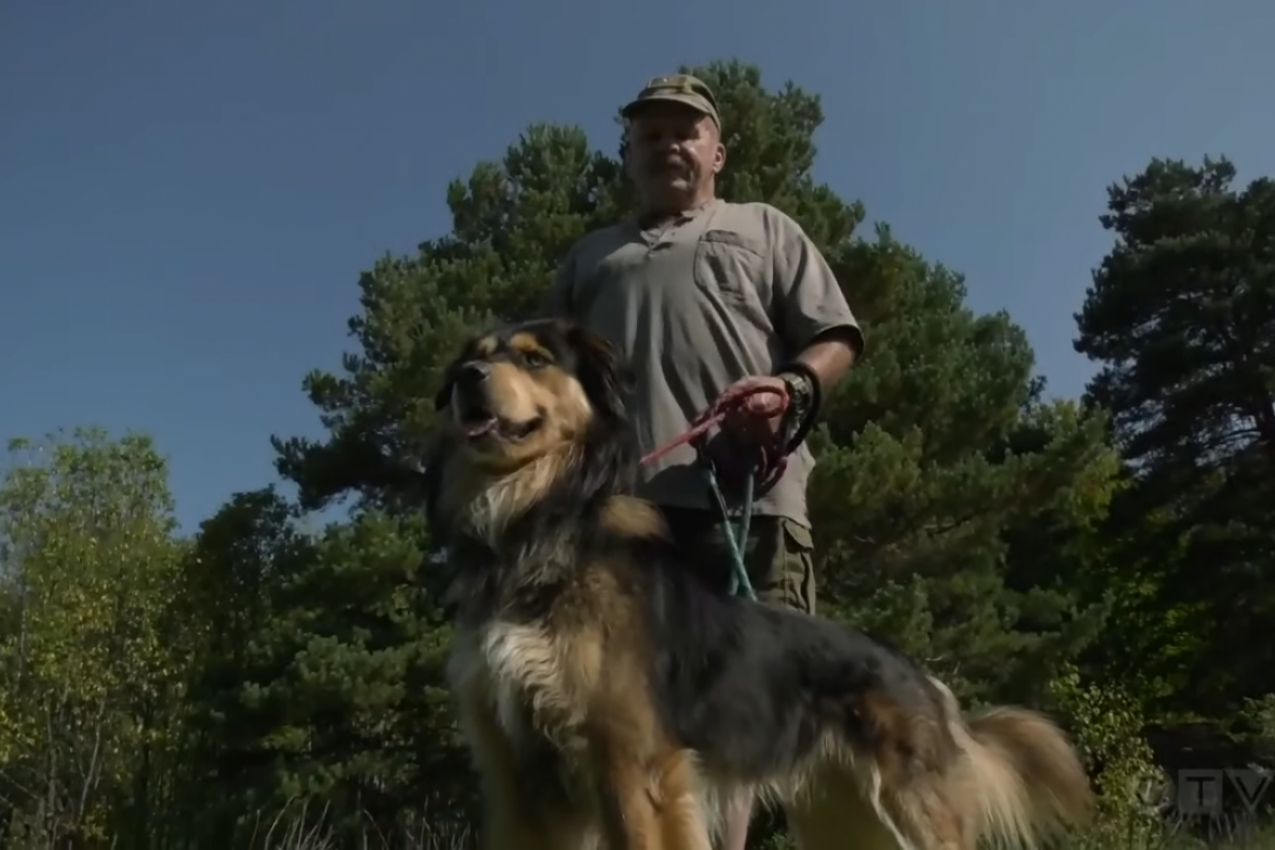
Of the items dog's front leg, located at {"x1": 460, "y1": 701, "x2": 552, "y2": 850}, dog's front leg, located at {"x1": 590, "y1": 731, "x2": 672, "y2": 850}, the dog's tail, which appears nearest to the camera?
dog's front leg, located at {"x1": 590, "y1": 731, "x2": 672, "y2": 850}

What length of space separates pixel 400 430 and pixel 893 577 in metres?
6.91

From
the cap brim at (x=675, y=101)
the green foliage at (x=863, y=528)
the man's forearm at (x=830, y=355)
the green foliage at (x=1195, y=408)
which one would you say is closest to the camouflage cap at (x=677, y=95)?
the cap brim at (x=675, y=101)

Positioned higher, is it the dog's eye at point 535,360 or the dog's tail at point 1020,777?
the dog's eye at point 535,360

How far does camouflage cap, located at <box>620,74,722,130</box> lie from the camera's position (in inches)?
152

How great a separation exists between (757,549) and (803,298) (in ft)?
2.77

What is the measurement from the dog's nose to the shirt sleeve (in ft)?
3.53

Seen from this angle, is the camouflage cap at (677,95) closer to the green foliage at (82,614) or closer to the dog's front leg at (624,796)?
the dog's front leg at (624,796)

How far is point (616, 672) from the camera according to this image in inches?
123

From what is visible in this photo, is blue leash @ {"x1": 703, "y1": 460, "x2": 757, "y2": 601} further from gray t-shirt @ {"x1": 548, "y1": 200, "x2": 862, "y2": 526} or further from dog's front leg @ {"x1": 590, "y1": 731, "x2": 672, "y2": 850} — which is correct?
dog's front leg @ {"x1": 590, "y1": 731, "x2": 672, "y2": 850}

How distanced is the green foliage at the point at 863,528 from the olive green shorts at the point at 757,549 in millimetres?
4327

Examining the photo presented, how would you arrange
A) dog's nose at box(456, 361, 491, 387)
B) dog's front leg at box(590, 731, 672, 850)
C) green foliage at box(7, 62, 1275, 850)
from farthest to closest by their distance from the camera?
green foliage at box(7, 62, 1275, 850) < dog's nose at box(456, 361, 491, 387) < dog's front leg at box(590, 731, 672, 850)

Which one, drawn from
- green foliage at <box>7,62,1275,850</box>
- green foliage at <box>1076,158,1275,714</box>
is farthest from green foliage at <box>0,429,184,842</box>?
green foliage at <box>1076,158,1275,714</box>

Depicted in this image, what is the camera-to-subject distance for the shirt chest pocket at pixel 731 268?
3.79 metres

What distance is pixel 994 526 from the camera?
16.4 m
